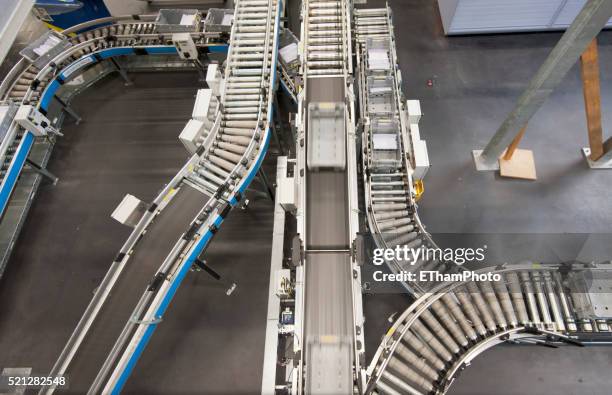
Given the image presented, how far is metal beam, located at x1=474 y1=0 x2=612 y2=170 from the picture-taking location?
732cm

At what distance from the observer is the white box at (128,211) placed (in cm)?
877

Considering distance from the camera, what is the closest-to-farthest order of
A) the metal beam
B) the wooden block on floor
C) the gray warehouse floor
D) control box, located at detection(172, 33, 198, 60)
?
the metal beam
the gray warehouse floor
the wooden block on floor
control box, located at detection(172, 33, 198, 60)

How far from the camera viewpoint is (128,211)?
878cm

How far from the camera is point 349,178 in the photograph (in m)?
8.20

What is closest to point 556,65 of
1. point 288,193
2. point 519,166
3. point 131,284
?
point 519,166

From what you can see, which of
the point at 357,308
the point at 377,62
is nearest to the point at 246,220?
the point at 357,308

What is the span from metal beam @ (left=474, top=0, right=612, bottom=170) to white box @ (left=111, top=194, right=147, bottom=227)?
10928mm

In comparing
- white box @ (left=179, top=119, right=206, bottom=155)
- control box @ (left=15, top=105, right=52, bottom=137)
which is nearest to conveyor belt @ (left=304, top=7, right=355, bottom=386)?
white box @ (left=179, top=119, right=206, bottom=155)

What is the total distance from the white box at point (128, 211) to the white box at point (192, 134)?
2170 mm

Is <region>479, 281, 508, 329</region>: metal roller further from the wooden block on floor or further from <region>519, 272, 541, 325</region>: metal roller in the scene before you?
the wooden block on floor

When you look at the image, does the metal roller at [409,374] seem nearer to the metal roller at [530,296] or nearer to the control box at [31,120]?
the metal roller at [530,296]

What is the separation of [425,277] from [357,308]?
9.95 feet

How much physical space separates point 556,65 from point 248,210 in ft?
31.6

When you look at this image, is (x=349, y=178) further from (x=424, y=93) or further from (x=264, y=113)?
(x=424, y=93)
